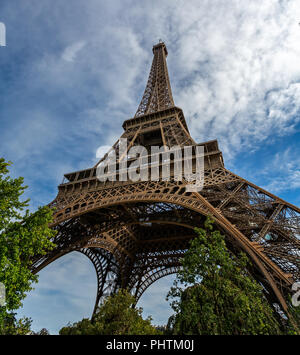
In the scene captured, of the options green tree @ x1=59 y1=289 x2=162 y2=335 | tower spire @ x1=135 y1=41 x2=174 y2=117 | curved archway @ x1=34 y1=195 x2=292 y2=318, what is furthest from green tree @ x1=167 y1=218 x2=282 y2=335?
tower spire @ x1=135 y1=41 x2=174 y2=117

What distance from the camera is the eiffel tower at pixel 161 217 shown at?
9773 mm

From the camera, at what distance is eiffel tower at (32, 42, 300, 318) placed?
385 inches

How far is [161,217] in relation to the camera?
1817 cm

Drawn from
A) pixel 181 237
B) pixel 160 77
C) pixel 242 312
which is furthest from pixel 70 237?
pixel 160 77

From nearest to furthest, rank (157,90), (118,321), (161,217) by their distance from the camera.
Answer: (118,321)
(161,217)
(157,90)

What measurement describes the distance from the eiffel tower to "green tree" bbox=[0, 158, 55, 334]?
6.27 meters

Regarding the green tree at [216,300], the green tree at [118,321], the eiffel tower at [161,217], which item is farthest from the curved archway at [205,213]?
the green tree at [118,321]

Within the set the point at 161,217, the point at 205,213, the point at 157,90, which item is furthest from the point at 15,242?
the point at 157,90

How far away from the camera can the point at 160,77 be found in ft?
107

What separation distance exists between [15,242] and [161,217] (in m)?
11.8

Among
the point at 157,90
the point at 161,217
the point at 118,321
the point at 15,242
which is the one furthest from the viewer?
the point at 157,90

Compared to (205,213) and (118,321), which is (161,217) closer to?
(205,213)
